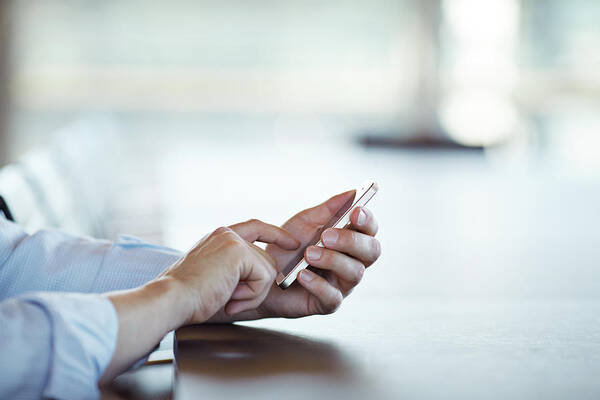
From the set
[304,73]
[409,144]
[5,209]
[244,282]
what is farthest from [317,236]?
[304,73]

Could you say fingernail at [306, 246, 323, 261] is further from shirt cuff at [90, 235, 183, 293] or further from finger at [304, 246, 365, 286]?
shirt cuff at [90, 235, 183, 293]

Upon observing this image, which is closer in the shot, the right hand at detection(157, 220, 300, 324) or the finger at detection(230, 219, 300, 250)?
the right hand at detection(157, 220, 300, 324)

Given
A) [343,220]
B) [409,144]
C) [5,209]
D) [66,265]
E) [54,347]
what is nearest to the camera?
[54,347]

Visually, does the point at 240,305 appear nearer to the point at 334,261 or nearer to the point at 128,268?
the point at 334,261

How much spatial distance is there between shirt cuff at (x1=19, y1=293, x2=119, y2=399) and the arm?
0.96 feet

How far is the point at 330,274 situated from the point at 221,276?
0.57 feet

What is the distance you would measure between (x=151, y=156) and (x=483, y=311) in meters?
4.22

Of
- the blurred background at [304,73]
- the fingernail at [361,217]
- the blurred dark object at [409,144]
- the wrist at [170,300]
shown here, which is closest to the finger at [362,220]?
the fingernail at [361,217]

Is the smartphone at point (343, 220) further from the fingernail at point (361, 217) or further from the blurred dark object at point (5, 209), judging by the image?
the blurred dark object at point (5, 209)

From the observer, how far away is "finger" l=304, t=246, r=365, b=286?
2.58 ft

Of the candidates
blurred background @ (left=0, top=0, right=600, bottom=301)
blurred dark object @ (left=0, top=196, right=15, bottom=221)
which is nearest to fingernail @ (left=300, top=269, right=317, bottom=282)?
blurred dark object @ (left=0, top=196, right=15, bottom=221)

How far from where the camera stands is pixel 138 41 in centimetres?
584

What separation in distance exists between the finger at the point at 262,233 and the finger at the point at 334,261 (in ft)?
0.28

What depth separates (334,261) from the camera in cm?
79
